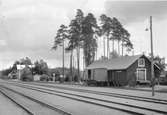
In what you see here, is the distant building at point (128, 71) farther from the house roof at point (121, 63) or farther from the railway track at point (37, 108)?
the railway track at point (37, 108)

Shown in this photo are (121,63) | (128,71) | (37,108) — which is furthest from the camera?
(121,63)

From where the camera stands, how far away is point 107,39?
7512 centimetres

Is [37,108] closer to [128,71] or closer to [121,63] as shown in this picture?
[128,71]

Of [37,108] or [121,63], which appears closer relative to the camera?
[37,108]

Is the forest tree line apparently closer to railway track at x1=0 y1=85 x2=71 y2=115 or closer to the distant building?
the distant building

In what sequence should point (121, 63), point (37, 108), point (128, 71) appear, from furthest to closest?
point (121, 63), point (128, 71), point (37, 108)

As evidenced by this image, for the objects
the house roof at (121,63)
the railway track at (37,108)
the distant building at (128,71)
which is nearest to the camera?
the railway track at (37,108)

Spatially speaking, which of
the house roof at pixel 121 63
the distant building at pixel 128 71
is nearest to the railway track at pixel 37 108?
the distant building at pixel 128 71

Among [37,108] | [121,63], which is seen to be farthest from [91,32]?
[37,108]

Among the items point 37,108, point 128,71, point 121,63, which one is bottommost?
point 37,108

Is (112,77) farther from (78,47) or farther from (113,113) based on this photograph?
(113,113)

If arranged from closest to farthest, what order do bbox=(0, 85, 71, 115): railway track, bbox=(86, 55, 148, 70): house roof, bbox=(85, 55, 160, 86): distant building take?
bbox=(0, 85, 71, 115): railway track < bbox=(85, 55, 160, 86): distant building < bbox=(86, 55, 148, 70): house roof

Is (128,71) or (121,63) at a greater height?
(121,63)

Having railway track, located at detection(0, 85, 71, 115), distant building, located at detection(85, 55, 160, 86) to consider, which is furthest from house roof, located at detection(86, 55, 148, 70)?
railway track, located at detection(0, 85, 71, 115)
